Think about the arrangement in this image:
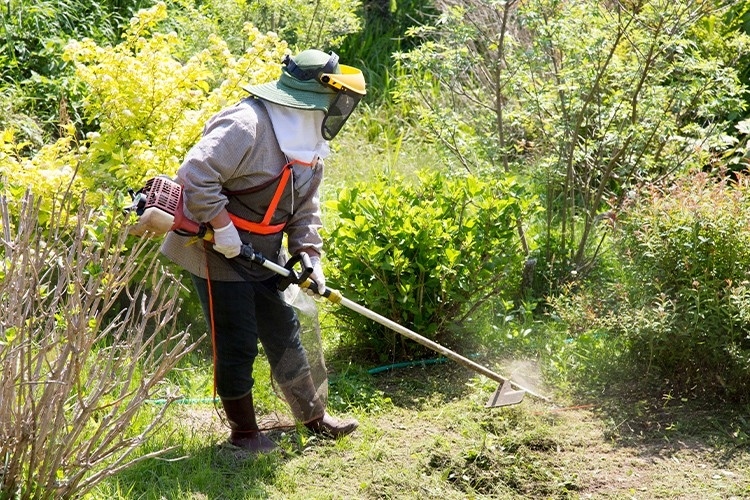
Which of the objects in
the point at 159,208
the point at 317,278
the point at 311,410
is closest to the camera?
the point at 159,208

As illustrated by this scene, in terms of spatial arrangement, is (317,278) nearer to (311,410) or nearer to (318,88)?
(311,410)

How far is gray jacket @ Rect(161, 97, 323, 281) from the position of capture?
13.3ft

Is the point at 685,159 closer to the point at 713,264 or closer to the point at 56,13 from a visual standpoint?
the point at 713,264

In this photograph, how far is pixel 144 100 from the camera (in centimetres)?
556

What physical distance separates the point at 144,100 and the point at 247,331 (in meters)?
1.81

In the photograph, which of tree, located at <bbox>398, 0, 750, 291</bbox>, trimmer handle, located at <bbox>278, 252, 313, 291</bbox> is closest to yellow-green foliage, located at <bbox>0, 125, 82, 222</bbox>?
trimmer handle, located at <bbox>278, 252, 313, 291</bbox>

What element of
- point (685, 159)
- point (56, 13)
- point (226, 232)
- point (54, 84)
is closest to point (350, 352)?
point (226, 232)

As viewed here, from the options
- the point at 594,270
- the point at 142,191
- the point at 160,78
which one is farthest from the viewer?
the point at 594,270

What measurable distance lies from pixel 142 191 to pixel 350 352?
2051 millimetres

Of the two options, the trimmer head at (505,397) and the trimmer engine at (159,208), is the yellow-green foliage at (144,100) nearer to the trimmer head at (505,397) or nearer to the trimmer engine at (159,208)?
the trimmer engine at (159,208)

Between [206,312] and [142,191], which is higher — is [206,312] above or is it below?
below

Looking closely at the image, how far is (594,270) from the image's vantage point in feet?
21.5

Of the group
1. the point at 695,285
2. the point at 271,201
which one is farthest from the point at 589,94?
the point at 271,201

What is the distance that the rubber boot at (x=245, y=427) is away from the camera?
4500 millimetres
